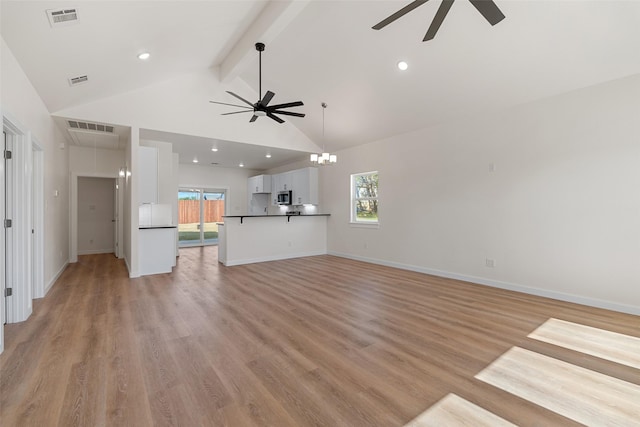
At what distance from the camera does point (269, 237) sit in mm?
6953

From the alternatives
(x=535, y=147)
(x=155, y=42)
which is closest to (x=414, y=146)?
(x=535, y=147)

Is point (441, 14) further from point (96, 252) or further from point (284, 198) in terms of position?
point (96, 252)

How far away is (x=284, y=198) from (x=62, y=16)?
6335mm

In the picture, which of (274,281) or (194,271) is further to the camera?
(194,271)

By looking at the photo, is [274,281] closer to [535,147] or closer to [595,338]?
[595,338]

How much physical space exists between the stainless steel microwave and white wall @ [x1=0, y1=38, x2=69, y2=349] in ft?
16.3

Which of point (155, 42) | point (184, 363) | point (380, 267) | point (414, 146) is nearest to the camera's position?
point (184, 363)

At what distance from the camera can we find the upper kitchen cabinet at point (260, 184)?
31.3 ft

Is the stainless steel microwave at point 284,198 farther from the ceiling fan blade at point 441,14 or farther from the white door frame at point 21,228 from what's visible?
the ceiling fan blade at point 441,14

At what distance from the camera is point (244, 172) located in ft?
33.8

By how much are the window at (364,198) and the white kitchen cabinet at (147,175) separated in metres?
4.32

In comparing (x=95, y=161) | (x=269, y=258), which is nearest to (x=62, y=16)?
(x=269, y=258)

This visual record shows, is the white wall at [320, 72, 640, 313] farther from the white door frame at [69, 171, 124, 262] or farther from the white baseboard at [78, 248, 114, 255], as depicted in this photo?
the white baseboard at [78, 248, 114, 255]

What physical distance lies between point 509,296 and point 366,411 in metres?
3.32
